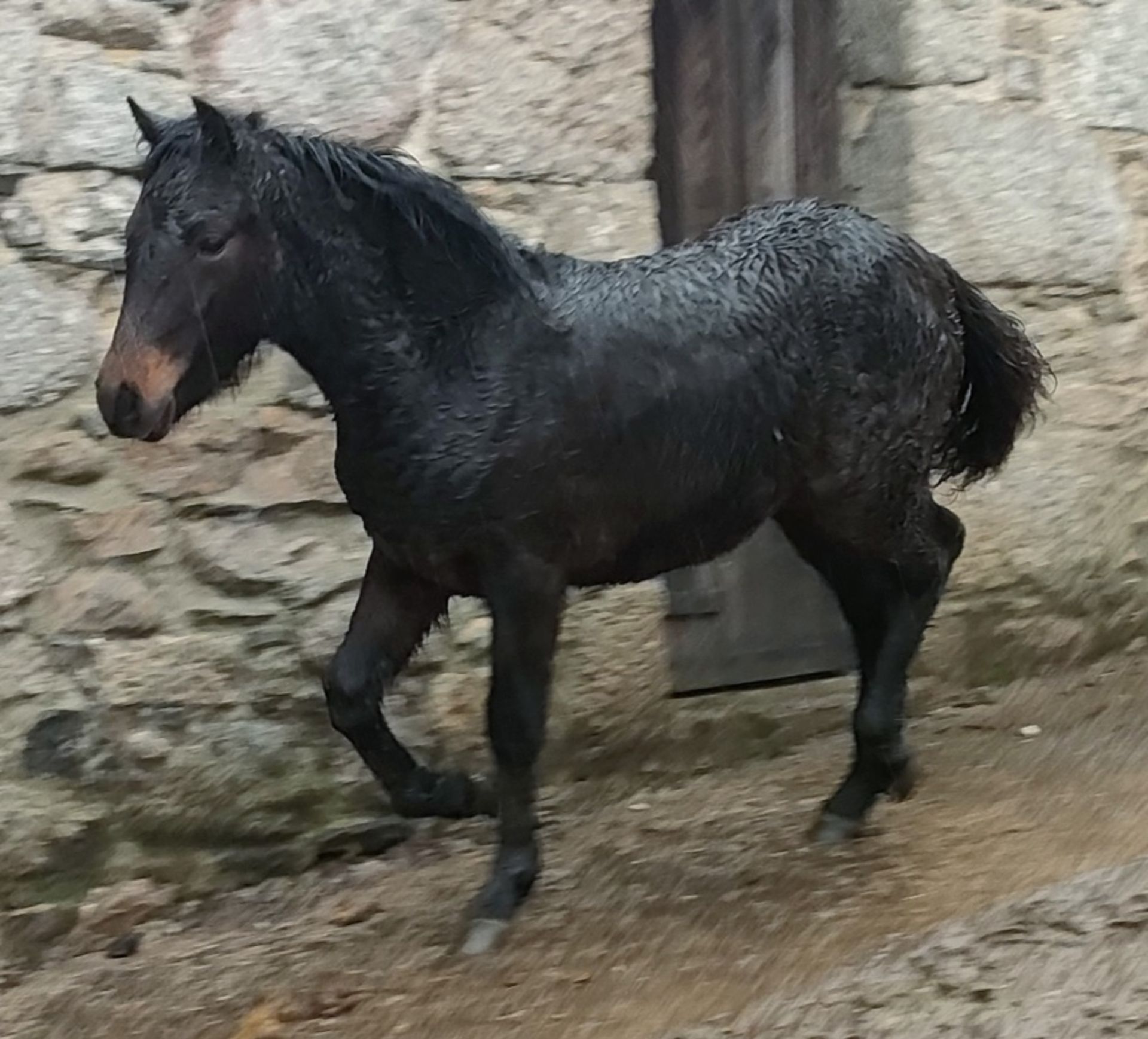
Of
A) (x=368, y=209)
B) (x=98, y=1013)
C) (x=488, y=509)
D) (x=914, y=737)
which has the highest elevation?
(x=368, y=209)

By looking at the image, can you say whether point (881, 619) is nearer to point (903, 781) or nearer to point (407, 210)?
point (903, 781)

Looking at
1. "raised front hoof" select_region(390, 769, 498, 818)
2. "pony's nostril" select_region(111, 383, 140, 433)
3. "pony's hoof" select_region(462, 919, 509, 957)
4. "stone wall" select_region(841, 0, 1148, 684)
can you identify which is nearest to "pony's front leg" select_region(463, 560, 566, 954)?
"pony's hoof" select_region(462, 919, 509, 957)

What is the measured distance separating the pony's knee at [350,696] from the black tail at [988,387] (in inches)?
47.5

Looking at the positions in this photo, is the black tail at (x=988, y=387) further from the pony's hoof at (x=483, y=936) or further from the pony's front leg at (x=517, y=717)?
the pony's hoof at (x=483, y=936)

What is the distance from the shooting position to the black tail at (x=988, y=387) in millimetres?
2945

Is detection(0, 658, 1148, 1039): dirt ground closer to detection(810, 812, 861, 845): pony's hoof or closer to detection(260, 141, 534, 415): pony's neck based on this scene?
detection(810, 812, 861, 845): pony's hoof

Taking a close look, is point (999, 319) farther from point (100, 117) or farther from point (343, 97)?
point (100, 117)

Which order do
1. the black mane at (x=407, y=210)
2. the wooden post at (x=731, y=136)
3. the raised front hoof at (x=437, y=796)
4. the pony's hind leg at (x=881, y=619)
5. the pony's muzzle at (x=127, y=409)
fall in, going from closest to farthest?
the pony's muzzle at (x=127, y=409) < the black mane at (x=407, y=210) < the raised front hoof at (x=437, y=796) < the pony's hind leg at (x=881, y=619) < the wooden post at (x=731, y=136)

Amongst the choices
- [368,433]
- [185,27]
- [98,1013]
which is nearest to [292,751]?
[98,1013]

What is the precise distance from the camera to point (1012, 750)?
11.2 feet

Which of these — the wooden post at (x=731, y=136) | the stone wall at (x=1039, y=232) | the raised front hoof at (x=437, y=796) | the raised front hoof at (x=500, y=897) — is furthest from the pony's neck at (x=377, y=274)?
the stone wall at (x=1039, y=232)

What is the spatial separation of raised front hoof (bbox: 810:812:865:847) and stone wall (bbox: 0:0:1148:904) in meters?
0.53

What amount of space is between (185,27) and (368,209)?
0.67m

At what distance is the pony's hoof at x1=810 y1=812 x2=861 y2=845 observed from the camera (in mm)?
2883
